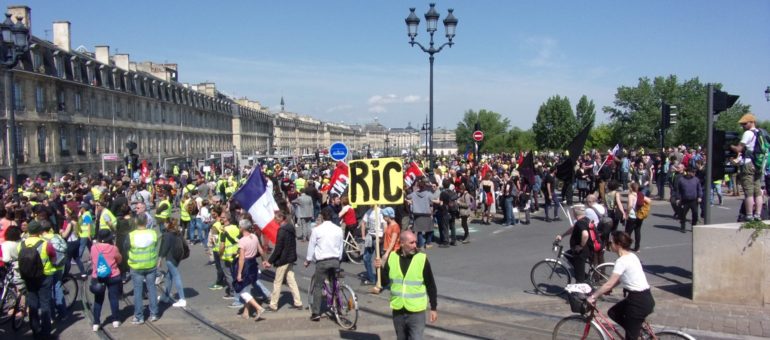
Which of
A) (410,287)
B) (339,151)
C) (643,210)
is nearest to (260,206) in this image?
(410,287)

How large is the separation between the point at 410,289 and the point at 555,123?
11968cm

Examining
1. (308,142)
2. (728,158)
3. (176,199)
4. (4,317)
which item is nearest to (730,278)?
(728,158)

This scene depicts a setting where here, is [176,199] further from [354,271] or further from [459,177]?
[354,271]

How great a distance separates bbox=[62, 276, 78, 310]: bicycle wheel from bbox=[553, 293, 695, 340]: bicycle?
7.97 meters

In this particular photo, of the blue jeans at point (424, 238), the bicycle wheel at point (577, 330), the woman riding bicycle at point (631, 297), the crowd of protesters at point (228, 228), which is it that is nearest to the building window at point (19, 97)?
the crowd of protesters at point (228, 228)

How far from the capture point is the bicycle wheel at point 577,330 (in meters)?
6.71

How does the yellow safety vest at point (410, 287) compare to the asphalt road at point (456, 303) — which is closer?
the yellow safety vest at point (410, 287)

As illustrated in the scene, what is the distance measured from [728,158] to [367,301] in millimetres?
6305

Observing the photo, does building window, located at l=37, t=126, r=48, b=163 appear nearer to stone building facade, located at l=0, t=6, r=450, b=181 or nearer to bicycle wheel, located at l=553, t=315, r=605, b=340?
stone building facade, located at l=0, t=6, r=450, b=181

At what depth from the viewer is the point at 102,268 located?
892 centimetres

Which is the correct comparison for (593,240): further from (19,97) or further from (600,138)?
(600,138)

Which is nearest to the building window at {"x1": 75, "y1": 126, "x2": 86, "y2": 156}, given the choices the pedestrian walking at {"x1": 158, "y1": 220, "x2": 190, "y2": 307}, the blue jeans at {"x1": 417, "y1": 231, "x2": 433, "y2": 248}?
the blue jeans at {"x1": 417, "y1": 231, "x2": 433, "y2": 248}

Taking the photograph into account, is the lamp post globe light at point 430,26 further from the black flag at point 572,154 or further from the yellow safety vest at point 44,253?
the yellow safety vest at point 44,253

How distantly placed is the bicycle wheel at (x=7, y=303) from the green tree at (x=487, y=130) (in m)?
117
